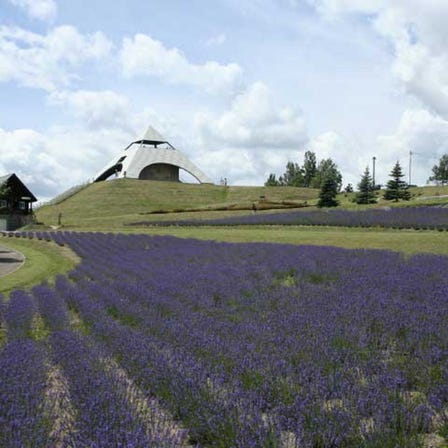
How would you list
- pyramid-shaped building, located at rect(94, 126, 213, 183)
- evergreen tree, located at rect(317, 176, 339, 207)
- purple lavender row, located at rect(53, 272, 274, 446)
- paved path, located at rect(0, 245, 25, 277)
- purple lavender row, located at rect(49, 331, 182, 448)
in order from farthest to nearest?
pyramid-shaped building, located at rect(94, 126, 213, 183) → evergreen tree, located at rect(317, 176, 339, 207) → paved path, located at rect(0, 245, 25, 277) → purple lavender row, located at rect(53, 272, 274, 446) → purple lavender row, located at rect(49, 331, 182, 448)

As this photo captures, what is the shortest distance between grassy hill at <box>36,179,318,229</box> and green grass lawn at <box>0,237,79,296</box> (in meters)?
23.1

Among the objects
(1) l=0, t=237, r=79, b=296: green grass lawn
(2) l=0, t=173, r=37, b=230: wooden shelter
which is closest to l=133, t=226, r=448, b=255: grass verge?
(1) l=0, t=237, r=79, b=296: green grass lawn

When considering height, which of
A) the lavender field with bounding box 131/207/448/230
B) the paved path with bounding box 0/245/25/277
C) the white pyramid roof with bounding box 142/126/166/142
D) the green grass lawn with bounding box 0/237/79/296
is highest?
the white pyramid roof with bounding box 142/126/166/142

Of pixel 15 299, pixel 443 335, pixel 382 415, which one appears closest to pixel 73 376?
pixel 382 415

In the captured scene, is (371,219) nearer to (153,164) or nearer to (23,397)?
(23,397)

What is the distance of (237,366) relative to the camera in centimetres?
541

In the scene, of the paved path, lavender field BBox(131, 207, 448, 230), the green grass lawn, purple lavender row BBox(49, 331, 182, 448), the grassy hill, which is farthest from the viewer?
the grassy hill

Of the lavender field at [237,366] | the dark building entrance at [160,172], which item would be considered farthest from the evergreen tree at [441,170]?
the lavender field at [237,366]

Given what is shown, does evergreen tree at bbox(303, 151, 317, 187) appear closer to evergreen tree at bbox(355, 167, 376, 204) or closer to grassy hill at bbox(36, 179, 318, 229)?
grassy hill at bbox(36, 179, 318, 229)

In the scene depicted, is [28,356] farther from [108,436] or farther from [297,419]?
[297,419]

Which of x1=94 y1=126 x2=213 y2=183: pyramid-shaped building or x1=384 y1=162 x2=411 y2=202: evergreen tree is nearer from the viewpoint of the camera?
x1=384 y1=162 x2=411 y2=202: evergreen tree

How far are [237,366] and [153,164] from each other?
324 ft

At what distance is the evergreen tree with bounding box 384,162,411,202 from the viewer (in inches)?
1966

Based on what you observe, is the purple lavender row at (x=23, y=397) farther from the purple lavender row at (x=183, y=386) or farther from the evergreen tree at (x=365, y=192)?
the evergreen tree at (x=365, y=192)
